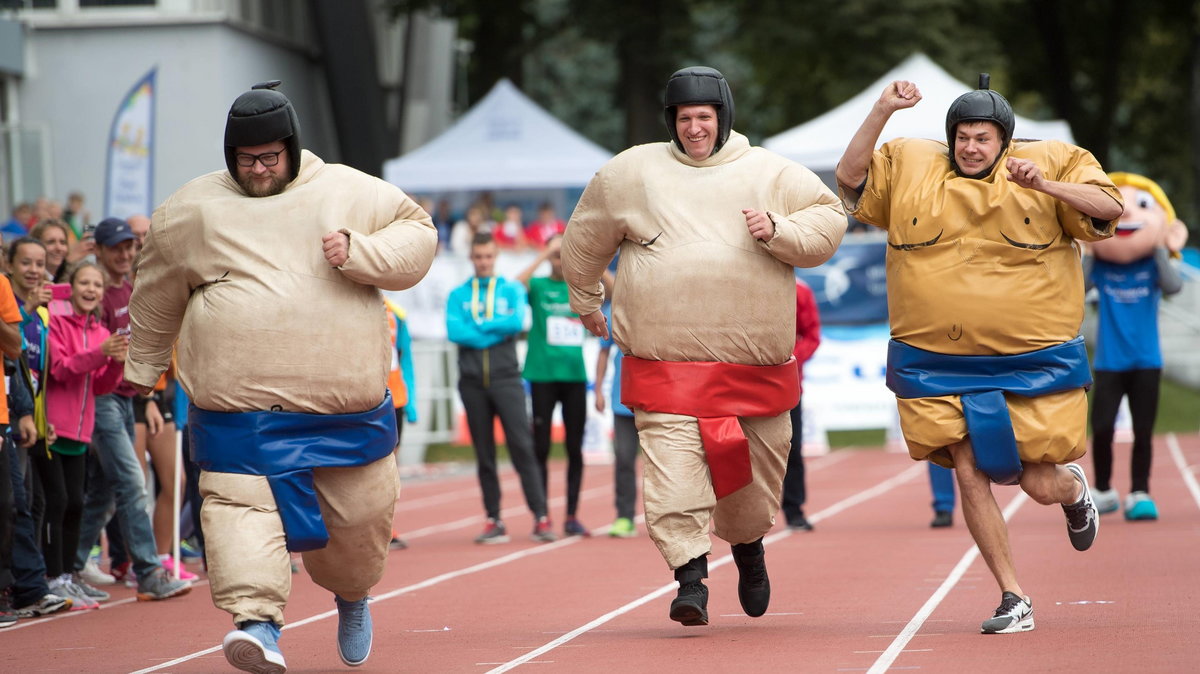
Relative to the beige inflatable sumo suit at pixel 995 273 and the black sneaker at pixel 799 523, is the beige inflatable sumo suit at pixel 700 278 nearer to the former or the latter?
the beige inflatable sumo suit at pixel 995 273

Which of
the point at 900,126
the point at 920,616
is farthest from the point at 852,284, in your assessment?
the point at 920,616

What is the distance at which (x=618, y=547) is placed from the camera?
12.0m

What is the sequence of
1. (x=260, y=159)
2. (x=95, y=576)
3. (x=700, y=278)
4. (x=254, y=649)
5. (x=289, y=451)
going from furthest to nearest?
(x=95, y=576) < (x=700, y=278) < (x=260, y=159) < (x=289, y=451) < (x=254, y=649)

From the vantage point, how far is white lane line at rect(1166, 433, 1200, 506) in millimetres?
14641

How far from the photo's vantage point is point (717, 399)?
728cm

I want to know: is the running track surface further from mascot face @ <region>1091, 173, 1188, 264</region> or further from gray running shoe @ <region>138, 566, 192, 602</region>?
mascot face @ <region>1091, 173, 1188, 264</region>

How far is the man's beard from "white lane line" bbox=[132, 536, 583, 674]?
6.45 ft

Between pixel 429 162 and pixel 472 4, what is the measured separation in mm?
8317

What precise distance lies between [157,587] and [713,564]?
10.3 feet

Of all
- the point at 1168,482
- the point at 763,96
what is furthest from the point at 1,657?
the point at 763,96

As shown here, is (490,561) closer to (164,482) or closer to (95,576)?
(164,482)

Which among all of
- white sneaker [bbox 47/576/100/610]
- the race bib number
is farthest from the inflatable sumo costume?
the race bib number

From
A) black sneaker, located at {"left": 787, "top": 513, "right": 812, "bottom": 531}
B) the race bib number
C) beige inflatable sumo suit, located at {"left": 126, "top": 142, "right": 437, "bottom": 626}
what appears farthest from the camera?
the race bib number

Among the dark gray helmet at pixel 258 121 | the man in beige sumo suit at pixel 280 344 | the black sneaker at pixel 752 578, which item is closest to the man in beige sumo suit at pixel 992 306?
the black sneaker at pixel 752 578
